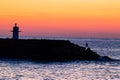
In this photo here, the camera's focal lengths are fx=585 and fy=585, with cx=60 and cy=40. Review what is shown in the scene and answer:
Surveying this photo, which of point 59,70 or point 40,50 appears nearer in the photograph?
point 59,70

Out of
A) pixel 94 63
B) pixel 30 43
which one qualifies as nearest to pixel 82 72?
pixel 94 63

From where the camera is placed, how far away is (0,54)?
66.2 metres

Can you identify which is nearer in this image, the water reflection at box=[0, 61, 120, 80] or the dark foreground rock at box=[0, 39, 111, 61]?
the water reflection at box=[0, 61, 120, 80]

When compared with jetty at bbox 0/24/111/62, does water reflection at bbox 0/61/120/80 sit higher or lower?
lower

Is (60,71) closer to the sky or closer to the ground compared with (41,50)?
closer to the ground

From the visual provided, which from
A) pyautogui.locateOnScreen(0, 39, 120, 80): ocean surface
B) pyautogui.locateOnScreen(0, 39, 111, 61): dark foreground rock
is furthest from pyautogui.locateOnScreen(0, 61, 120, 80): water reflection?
pyautogui.locateOnScreen(0, 39, 111, 61): dark foreground rock

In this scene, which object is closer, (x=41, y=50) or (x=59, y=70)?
(x=59, y=70)

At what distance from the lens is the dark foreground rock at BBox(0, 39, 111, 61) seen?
212 ft

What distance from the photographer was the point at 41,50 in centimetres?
6500

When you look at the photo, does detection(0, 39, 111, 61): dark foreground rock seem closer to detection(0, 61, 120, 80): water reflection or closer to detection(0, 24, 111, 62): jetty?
detection(0, 24, 111, 62): jetty

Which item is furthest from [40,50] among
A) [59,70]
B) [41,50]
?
[59,70]

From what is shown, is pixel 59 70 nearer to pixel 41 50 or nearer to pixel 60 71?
pixel 60 71

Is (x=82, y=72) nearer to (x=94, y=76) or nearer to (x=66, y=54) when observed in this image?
(x=94, y=76)

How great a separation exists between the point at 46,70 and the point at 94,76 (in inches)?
250
